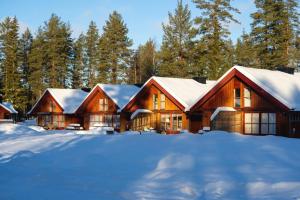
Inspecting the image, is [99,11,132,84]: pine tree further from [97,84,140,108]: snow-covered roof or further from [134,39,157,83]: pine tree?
[97,84,140,108]: snow-covered roof

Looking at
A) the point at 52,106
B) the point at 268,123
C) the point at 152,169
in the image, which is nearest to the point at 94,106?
the point at 52,106

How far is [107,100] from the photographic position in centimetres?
4762

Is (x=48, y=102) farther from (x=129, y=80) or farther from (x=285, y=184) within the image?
(x=285, y=184)

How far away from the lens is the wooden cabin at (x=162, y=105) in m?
39.5

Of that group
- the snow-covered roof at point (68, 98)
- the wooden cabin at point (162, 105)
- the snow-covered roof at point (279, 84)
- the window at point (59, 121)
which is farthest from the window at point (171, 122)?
the window at point (59, 121)

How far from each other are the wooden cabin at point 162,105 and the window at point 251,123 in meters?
6.24

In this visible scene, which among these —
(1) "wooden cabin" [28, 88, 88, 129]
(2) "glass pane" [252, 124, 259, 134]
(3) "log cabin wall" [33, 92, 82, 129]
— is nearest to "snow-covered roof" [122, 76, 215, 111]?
(2) "glass pane" [252, 124, 259, 134]

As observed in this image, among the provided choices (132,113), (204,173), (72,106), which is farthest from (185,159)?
(72,106)

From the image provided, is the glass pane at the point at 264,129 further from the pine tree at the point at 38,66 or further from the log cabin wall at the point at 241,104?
the pine tree at the point at 38,66

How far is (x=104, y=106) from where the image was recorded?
47.9m

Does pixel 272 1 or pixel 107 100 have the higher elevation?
pixel 272 1

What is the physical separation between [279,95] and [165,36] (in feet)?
126

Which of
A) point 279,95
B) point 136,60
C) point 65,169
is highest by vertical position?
point 136,60

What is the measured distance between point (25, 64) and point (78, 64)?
1090 cm
